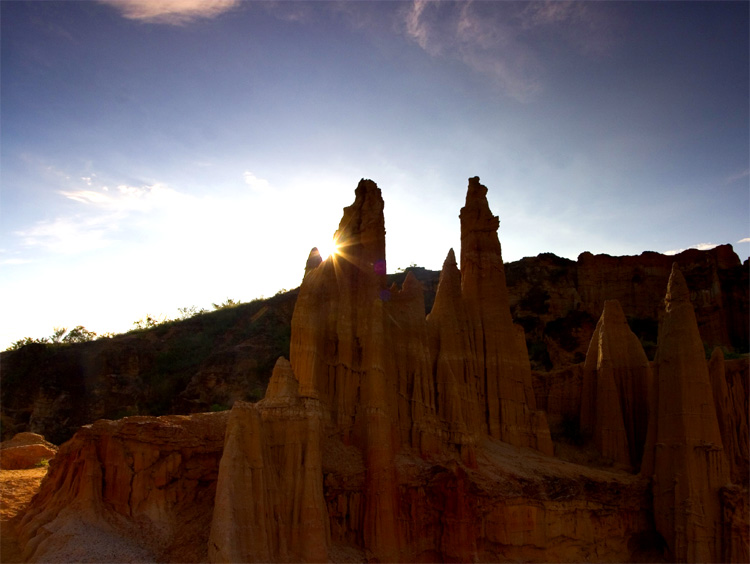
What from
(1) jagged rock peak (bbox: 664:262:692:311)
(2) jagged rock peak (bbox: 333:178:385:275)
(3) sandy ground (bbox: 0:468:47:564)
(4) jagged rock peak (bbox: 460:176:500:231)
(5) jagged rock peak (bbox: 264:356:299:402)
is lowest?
(3) sandy ground (bbox: 0:468:47:564)

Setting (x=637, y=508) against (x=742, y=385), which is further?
(x=742, y=385)

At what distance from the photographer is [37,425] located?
4234 cm

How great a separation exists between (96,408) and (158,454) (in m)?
29.5

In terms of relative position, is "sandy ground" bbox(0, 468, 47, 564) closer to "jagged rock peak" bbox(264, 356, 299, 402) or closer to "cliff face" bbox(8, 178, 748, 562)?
"cliff face" bbox(8, 178, 748, 562)

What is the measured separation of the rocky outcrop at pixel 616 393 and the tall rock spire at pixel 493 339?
294 cm

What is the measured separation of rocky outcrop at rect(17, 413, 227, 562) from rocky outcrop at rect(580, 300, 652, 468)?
656 inches

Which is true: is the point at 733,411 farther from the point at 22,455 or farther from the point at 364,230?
the point at 22,455

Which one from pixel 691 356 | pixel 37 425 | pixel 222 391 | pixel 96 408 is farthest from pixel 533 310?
pixel 37 425

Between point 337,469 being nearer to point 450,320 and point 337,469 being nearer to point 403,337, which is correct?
point 403,337

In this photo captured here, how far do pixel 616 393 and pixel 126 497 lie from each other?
1998 cm

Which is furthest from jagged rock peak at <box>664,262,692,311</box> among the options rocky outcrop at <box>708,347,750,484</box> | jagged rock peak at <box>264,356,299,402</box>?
jagged rock peak at <box>264,356,299,402</box>

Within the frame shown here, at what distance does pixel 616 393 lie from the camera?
93.1 ft

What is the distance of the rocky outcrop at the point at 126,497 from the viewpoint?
634 inches

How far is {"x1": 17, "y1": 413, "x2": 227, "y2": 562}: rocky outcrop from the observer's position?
1611 cm
